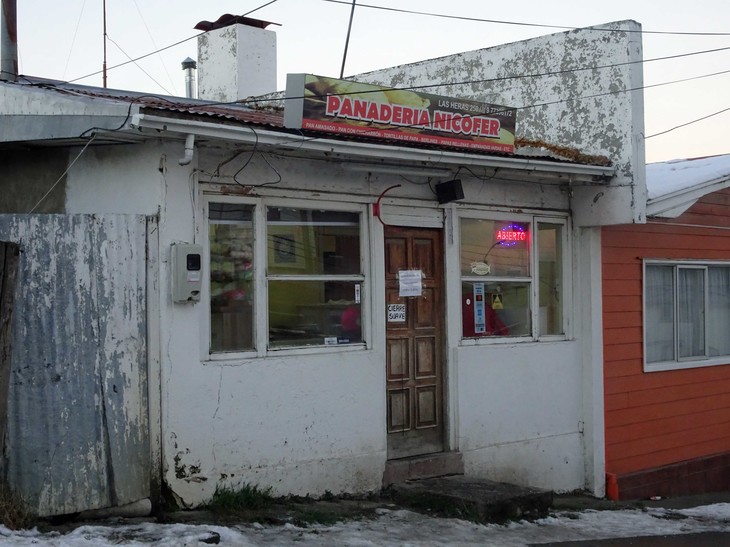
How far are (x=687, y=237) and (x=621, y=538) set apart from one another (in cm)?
492

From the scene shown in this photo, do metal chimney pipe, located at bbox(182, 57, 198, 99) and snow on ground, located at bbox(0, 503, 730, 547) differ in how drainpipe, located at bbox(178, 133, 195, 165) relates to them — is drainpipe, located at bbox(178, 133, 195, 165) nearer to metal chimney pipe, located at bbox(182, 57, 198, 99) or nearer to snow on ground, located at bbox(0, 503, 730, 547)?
snow on ground, located at bbox(0, 503, 730, 547)

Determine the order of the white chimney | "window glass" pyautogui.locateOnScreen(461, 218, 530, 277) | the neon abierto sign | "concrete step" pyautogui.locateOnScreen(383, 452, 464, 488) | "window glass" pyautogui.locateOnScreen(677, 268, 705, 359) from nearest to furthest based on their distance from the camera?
"concrete step" pyautogui.locateOnScreen(383, 452, 464, 488) < "window glass" pyautogui.locateOnScreen(461, 218, 530, 277) < the neon abierto sign < "window glass" pyautogui.locateOnScreen(677, 268, 705, 359) < the white chimney

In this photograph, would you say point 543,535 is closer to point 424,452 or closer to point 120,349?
point 424,452

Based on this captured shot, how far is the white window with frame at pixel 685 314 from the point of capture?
1173 centimetres

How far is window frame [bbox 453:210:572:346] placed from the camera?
9.64 m

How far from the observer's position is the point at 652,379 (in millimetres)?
11570

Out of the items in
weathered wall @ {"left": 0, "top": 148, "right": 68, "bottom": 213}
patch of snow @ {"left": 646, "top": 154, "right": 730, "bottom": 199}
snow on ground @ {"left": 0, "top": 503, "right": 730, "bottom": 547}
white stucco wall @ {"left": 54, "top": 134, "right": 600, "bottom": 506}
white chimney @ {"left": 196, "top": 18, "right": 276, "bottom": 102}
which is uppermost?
white chimney @ {"left": 196, "top": 18, "right": 276, "bottom": 102}

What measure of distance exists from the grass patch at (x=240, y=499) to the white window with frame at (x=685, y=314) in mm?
5678

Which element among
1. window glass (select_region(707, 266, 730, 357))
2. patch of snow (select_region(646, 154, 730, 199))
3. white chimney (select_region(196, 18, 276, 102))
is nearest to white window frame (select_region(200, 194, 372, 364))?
patch of snow (select_region(646, 154, 730, 199))

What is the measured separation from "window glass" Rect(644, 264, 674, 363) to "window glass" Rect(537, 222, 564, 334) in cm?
147

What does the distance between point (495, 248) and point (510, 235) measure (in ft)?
0.87

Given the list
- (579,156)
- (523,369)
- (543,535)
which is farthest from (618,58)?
(543,535)

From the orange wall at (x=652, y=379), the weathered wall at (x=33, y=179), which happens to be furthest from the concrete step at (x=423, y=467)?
the weathered wall at (x=33, y=179)

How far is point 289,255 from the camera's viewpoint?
8203 mm
